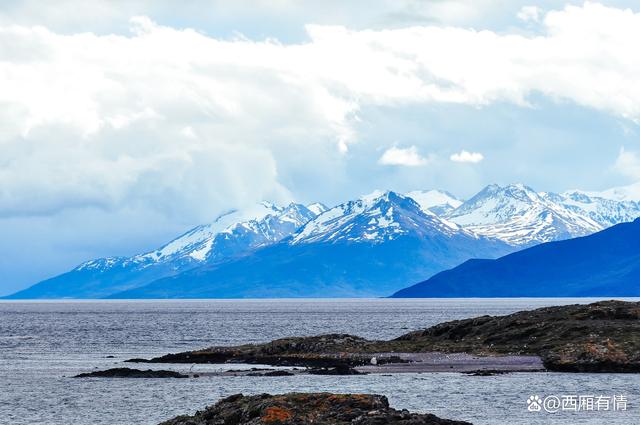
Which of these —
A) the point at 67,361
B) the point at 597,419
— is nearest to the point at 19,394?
the point at 67,361

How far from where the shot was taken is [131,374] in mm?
96438

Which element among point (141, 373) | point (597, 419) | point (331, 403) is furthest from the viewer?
point (141, 373)

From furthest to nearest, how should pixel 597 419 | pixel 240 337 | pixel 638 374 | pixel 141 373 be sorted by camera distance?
pixel 240 337 → pixel 141 373 → pixel 638 374 → pixel 597 419

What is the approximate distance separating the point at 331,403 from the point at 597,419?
73.9ft

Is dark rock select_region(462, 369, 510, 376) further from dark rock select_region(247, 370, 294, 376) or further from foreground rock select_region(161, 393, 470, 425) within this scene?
foreground rock select_region(161, 393, 470, 425)

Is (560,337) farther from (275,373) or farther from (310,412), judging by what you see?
(310,412)

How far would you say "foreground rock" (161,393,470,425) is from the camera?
1756 inches

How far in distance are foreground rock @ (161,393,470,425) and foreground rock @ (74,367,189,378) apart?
46551mm

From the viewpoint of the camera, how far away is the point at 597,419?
205ft

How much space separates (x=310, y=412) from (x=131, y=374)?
53237mm

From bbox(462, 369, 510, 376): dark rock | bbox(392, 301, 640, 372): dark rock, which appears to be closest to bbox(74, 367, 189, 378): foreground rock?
bbox(462, 369, 510, 376): dark rock

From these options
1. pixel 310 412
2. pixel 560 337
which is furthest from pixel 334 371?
pixel 310 412

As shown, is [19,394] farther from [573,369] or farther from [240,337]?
[240,337]

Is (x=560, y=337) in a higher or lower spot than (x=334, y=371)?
higher
